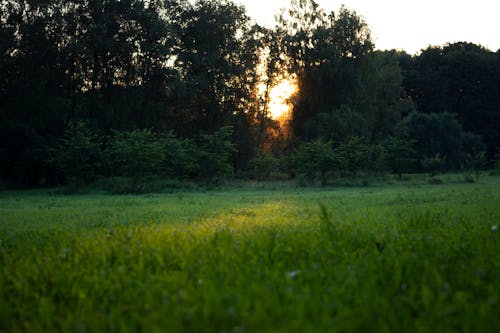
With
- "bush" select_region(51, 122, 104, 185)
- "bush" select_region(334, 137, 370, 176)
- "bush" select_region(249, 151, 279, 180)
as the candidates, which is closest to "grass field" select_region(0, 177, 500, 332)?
"bush" select_region(51, 122, 104, 185)

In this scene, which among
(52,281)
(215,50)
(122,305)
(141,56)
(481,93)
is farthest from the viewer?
(481,93)

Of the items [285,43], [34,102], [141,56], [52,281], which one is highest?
[285,43]

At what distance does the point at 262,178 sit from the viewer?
33062 millimetres

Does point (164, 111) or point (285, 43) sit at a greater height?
point (285, 43)

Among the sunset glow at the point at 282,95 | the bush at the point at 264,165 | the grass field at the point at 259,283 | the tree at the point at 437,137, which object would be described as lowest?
the grass field at the point at 259,283

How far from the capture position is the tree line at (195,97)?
2869 centimetres

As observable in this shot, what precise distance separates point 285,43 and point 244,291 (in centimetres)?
4137

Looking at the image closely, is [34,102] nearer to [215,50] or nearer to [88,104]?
[88,104]

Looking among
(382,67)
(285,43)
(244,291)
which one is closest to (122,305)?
(244,291)

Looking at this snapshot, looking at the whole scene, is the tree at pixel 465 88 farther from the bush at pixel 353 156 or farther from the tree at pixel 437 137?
the bush at pixel 353 156

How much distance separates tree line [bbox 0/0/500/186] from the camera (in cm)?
2869

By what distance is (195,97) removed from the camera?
125 feet

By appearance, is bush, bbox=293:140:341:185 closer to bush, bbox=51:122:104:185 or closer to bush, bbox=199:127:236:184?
bush, bbox=199:127:236:184

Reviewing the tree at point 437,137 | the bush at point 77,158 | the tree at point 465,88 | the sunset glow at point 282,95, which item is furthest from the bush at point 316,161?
the tree at point 465,88
